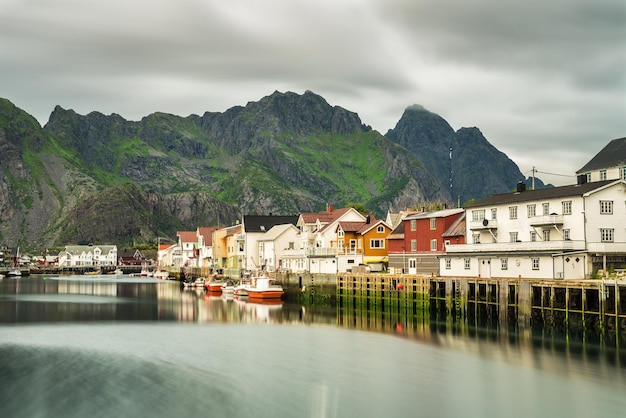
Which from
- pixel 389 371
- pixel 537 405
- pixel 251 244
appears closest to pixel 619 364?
pixel 537 405

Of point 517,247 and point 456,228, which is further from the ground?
point 456,228

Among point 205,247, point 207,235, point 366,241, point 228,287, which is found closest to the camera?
point 366,241

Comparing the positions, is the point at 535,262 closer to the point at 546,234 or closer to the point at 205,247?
the point at 546,234

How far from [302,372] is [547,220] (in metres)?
31.3

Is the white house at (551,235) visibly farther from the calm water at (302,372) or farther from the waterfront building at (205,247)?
the waterfront building at (205,247)

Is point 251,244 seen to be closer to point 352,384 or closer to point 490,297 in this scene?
point 490,297

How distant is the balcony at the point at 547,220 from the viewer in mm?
61219

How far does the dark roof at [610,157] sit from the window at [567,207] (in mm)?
26504

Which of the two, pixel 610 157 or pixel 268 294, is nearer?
pixel 610 157

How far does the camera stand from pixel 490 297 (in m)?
61.3

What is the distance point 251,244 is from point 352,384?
92043 millimetres

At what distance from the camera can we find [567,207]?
6119 cm

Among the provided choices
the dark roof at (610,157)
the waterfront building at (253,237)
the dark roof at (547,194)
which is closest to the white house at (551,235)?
the dark roof at (547,194)

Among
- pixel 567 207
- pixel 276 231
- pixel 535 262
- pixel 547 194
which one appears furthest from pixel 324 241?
pixel 567 207
